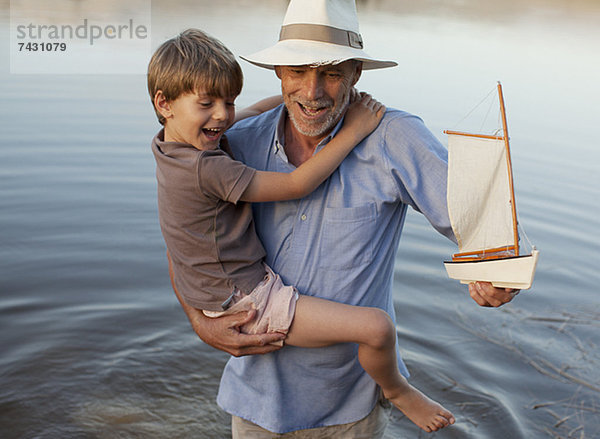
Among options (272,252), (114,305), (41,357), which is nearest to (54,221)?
(114,305)

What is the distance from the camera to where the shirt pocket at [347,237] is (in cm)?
246

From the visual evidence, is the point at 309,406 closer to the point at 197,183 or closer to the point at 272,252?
the point at 272,252

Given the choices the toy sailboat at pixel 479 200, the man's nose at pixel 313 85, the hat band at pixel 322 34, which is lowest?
the toy sailboat at pixel 479 200

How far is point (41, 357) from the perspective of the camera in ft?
15.4

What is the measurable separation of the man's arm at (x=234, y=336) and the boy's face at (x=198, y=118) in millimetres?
675

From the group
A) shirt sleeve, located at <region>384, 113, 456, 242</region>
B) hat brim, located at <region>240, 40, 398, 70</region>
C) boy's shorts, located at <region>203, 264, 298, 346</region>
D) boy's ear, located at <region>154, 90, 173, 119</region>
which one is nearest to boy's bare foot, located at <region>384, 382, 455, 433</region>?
boy's shorts, located at <region>203, 264, 298, 346</region>

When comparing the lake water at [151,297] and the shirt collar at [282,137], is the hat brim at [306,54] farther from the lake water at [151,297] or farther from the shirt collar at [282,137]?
the lake water at [151,297]

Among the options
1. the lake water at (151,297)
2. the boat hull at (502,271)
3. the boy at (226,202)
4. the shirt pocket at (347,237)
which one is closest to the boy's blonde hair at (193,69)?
the boy at (226,202)

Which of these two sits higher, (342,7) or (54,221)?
(342,7)

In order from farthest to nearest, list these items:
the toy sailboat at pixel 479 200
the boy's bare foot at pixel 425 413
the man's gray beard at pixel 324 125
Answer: the boy's bare foot at pixel 425 413 < the man's gray beard at pixel 324 125 < the toy sailboat at pixel 479 200

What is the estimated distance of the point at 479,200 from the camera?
7.66 feet

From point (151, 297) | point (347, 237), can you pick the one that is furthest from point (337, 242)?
point (151, 297)

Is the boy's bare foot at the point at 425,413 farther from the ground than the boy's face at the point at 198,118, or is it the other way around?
the boy's face at the point at 198,118

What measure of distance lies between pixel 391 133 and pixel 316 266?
58 cm
